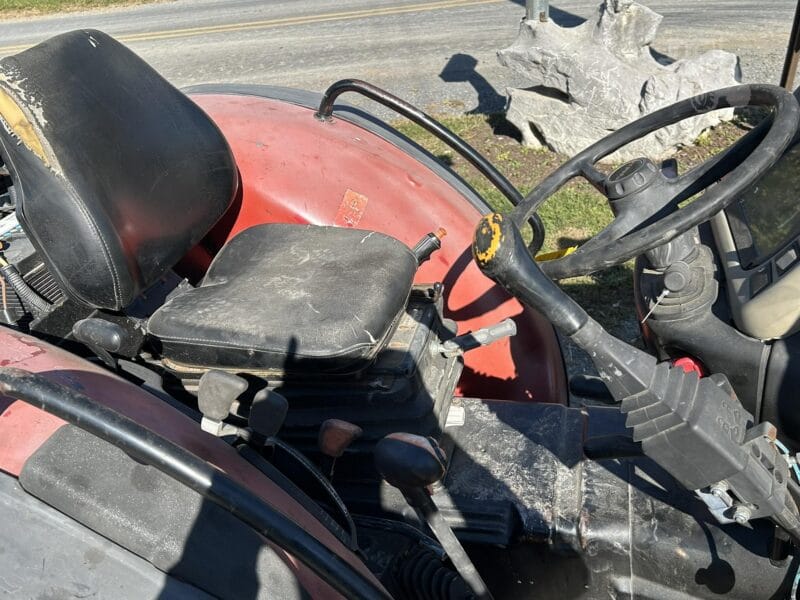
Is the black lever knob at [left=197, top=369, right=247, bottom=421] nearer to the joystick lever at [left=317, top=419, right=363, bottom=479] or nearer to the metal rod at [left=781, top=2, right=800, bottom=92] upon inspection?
the joystick lever at [left=317, top=419, right=363, bottom=479]

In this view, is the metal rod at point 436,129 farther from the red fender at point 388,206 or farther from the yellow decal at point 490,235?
the yellow decal at point 490,235

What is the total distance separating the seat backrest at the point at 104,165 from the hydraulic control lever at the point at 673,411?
79cm

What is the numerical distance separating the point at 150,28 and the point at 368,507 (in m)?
8.24

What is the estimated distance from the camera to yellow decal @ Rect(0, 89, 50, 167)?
1.43 meters

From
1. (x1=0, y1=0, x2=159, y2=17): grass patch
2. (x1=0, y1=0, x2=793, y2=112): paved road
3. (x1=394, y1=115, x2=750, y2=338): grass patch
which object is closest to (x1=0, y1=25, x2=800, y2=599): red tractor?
(x1=394, y1=115, x2=750, y2=338): grass patch

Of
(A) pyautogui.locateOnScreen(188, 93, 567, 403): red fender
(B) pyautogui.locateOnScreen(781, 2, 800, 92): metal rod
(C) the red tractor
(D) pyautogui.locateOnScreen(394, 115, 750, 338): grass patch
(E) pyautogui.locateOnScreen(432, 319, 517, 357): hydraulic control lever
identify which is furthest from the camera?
(B) pyautogui.locateOnScreen(781, 2, 800, 92): metal rod

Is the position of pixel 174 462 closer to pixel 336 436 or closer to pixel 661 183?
pixel 336 436

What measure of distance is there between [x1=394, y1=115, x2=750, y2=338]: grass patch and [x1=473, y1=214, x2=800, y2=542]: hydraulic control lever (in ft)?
5.25

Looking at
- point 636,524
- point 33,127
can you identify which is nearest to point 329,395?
point 636,524

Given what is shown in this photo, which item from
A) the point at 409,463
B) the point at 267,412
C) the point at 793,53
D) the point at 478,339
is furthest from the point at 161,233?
the point at 793,53

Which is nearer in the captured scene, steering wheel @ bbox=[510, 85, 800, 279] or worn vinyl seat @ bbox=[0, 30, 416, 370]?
steering wheel @ bbox=[510, 85, 800, 279]

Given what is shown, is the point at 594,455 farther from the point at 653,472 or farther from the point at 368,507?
the point at 368,507

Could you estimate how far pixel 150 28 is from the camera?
8445 millimetres

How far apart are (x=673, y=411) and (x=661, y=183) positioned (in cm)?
48
